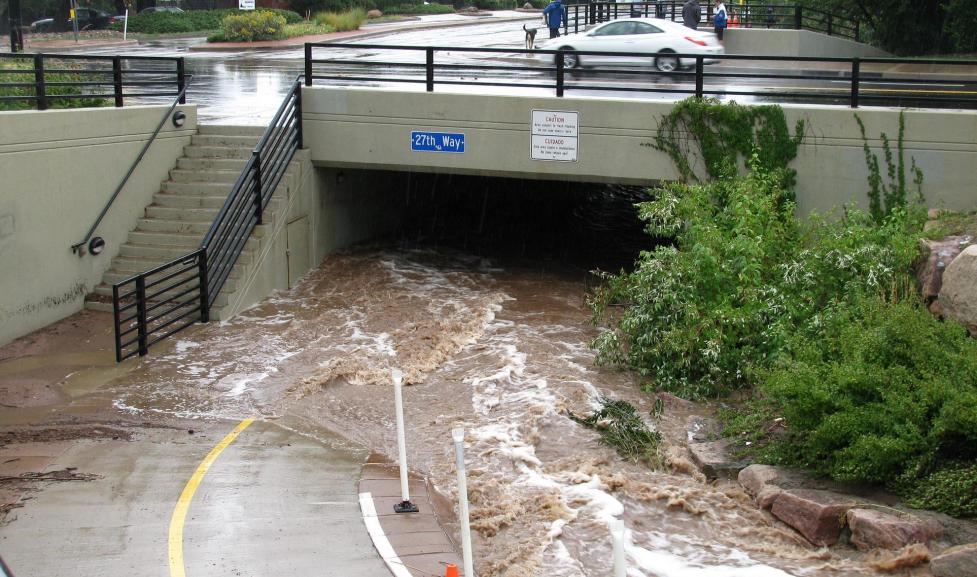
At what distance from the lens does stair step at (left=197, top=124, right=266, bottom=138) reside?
18.1 meters

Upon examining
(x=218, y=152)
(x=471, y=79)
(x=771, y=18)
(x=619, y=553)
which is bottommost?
(x=619, y=553)

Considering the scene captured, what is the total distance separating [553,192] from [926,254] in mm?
16180

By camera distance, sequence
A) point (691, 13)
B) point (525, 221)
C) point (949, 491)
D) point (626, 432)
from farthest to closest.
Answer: point (691, 13), point (525, 221), point (626, 432), point (949, 491)

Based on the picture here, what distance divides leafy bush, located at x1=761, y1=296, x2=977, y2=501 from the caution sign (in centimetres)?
696

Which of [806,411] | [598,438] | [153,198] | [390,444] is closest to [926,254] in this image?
[806,411]

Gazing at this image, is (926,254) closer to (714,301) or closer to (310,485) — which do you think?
(714,301)

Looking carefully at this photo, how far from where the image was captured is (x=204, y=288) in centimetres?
1470

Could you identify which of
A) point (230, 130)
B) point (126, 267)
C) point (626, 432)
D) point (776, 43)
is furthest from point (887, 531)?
point (776, 43)

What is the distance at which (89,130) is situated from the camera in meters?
15.4

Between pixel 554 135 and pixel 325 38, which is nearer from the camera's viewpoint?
pixel 554 135

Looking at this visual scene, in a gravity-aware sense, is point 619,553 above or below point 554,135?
below

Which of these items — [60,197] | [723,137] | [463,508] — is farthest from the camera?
[723,137]

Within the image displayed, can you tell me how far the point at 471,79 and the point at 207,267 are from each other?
11.6m

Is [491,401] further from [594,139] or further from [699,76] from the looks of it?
[699,76]
